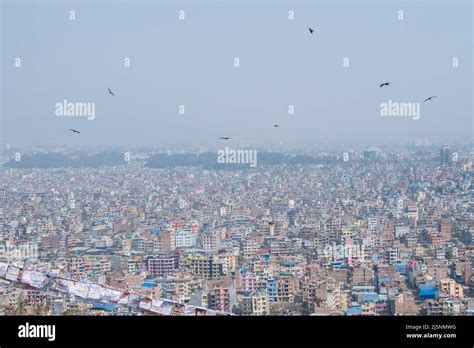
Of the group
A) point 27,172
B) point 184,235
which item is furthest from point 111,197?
point 184,235

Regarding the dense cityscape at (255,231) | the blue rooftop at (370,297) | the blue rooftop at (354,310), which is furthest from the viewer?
the dense cityscape at (255,231)
